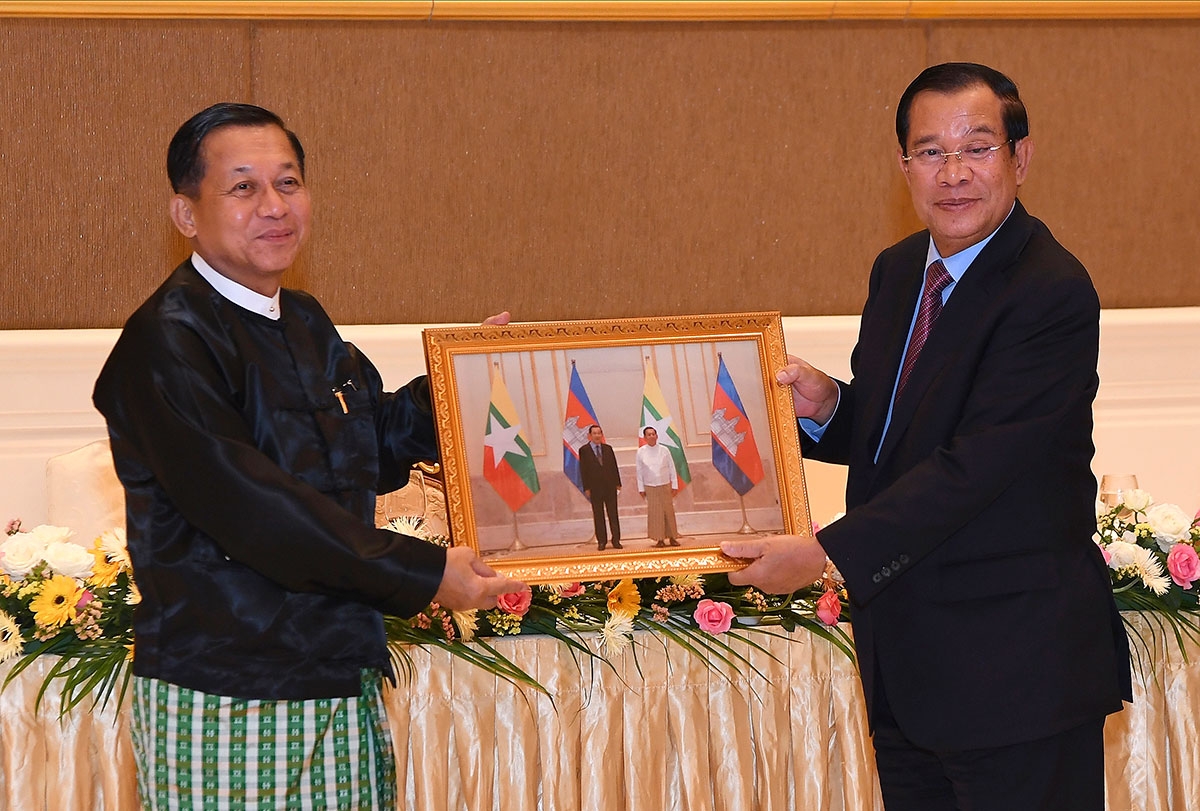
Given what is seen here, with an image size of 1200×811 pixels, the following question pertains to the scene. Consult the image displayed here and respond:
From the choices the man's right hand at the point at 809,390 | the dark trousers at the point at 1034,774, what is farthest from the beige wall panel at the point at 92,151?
→ the dark trousers at the point at 1034,774

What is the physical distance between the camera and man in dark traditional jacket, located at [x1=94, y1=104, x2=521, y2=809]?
1.84 m

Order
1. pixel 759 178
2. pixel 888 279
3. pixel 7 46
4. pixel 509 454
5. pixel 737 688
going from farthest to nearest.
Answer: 1. pixel 759 178
2. pixel 7 46
3. pixel 737 688
4. pixel 888 279
5. pixel 509 454

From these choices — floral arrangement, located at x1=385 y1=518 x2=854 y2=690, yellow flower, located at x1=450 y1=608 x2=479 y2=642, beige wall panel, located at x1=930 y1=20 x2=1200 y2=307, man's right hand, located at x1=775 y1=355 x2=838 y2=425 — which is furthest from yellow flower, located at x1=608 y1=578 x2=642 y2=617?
beige wall panel, located at x1=930 y1=20 x2=1200 y2=307

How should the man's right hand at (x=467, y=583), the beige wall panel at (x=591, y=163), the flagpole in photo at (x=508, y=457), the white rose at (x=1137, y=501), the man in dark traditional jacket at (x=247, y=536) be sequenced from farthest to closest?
the beige wall panel at (x=591, y=163) → the white rose at (x=1137, y=501) → the flagpole in photo at (x=508, y=457) → the man's right hand at (x=467, y=583) → the man in dark traditional jacket at (x=247, y=536)

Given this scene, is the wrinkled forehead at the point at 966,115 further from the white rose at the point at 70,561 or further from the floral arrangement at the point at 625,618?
the white rose at the point at 70,561

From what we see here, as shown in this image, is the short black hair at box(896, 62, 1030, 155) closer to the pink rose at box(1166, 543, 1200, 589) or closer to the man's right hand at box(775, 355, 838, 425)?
the man's right hand at box(775, 355, 838, 425)

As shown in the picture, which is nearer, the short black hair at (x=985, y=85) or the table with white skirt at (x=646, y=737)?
the short black hair at (x=985, y=85)

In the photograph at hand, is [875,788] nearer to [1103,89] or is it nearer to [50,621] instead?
[50,621]

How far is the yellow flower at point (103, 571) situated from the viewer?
2547 millimetres

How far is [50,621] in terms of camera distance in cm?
245

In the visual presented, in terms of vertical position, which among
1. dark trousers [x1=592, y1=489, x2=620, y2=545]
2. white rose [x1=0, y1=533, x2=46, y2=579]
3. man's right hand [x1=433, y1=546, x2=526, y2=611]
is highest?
white rose [x1=0, y1=533, x2=46, y2=579]

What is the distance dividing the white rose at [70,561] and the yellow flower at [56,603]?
47 millimetres

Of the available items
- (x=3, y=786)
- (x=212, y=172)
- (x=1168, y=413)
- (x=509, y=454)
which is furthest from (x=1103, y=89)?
(x=3, y=786)

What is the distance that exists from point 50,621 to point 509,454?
→ 94 centimetres
